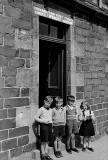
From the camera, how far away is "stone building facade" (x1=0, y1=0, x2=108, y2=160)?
5988mm

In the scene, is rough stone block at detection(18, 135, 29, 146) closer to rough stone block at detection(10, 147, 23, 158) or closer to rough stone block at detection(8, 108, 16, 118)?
rough stone block at detection(10, 147, 23, 158)

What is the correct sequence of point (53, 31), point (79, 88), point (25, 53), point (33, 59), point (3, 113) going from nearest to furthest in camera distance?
point (3, 113), point (25, 53), point (33, 59), point (53, 31), point (79, 88)

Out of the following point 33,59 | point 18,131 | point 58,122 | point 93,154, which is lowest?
point 93,154

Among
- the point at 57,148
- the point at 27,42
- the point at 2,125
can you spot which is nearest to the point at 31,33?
the point at 27,42

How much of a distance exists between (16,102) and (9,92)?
0.29 meters

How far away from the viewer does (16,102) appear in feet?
20.4

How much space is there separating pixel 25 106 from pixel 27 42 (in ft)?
4.31

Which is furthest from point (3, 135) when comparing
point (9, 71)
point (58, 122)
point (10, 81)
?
point (58, 122)

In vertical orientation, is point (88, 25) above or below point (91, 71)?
above

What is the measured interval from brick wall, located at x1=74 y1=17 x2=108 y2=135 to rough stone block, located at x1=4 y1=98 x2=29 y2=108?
6.75 feet

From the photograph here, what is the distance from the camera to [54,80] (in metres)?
8.00

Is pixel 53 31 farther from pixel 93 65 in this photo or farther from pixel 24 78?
pixel 93 65

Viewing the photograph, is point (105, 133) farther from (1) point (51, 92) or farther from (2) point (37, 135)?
(2) point (37, 135)

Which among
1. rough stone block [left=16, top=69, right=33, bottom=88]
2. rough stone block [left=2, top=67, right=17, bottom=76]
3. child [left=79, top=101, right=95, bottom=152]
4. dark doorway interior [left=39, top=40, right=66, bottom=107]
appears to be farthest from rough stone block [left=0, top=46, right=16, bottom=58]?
child [left=79, top=101, right=95, bottom=152]
